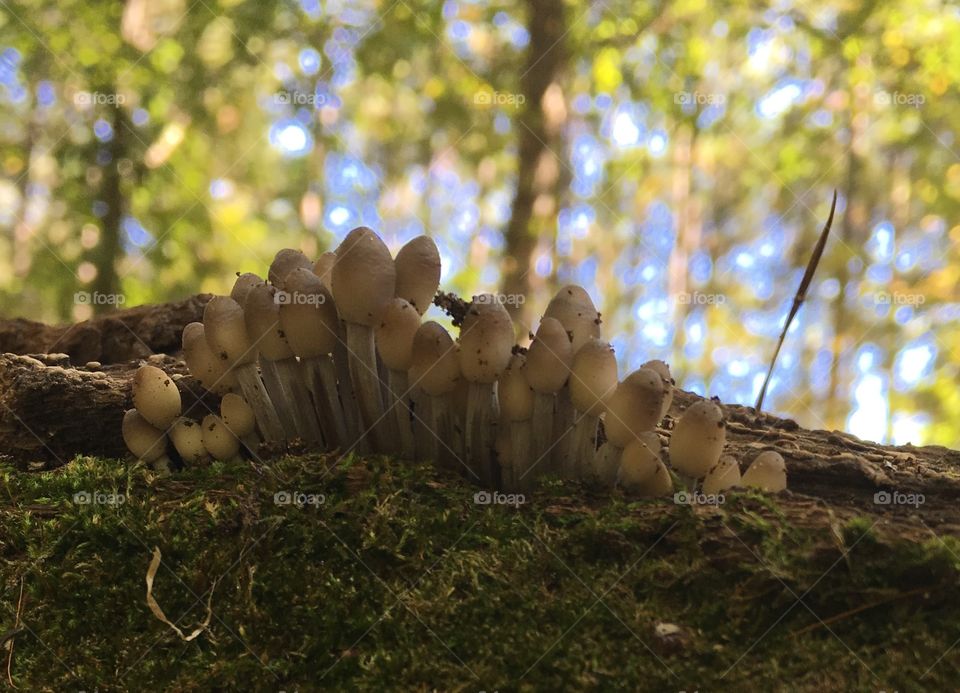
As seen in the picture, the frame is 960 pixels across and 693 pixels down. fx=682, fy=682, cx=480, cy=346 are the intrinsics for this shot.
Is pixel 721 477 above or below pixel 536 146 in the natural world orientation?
below

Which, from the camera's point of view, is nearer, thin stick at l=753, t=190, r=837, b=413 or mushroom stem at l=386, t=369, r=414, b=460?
mushroom stem at l=386, t=369, r=414, b=460

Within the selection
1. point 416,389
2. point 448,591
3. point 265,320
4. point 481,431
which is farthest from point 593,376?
point 265,320

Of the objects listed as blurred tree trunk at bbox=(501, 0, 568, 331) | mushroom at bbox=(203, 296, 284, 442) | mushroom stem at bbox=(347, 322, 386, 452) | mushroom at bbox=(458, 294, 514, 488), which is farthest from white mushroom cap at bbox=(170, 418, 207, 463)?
blurred tree trunk at bbox=(501, 0, 568, 331)

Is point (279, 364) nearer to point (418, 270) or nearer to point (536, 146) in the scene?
point (418, 270)

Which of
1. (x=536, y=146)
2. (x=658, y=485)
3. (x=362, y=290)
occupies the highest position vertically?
(x=536, y=146)

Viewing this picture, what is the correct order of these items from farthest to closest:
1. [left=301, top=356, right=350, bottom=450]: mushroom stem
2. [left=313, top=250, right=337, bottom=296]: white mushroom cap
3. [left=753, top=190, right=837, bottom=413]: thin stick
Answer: [left=753, top=190, right=837, bottom=413]: thin stick
[left=313, top=250, right=337, bottom=296]: white mushroom cap
[left=301, top=356, right=350, bottom=450]: mushroom stem

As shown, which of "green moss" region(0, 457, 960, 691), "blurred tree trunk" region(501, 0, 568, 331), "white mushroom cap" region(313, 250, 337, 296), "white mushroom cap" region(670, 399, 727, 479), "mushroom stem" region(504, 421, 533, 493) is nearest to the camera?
"green moss" region(0, 457, 960, 691)

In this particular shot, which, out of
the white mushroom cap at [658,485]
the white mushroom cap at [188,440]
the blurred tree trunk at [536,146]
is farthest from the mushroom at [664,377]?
the blurred tree trunk at [536,146]

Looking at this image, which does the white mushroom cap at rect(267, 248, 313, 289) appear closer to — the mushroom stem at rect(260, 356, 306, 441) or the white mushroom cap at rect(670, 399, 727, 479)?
the mushroom stem at rect(260, 356, 306, 441)
